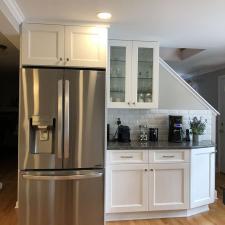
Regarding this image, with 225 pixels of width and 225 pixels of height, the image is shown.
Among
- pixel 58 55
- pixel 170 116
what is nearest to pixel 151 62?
pixel 170 116

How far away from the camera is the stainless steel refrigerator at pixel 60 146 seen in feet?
9.21

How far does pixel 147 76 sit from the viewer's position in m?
3.68

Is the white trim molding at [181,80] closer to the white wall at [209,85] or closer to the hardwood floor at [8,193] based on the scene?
the white wall at [209,85]

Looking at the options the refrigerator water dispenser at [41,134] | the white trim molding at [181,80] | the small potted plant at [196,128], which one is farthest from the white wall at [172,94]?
the refrigerator water dispenser at [41,134]

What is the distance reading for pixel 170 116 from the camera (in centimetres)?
389

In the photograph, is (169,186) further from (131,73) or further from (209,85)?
(209,85)

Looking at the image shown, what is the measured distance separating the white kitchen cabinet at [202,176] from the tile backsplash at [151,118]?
25.3 inches

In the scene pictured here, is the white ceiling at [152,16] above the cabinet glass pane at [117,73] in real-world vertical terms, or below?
above

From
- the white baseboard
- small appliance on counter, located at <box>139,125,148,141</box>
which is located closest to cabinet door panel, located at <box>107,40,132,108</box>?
small appliance on counter, located at <box>139,125,148,141</box>

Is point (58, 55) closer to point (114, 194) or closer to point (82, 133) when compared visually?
point (82, 133)

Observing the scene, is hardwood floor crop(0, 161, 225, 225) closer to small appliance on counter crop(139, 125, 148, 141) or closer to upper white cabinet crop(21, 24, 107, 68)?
small appliance on counter crop(139, 125, 148, 141)

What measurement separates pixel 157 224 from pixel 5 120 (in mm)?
6504

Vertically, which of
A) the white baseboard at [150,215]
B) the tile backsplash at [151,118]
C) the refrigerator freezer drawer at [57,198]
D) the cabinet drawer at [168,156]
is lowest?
the white baseboard at [150,215]

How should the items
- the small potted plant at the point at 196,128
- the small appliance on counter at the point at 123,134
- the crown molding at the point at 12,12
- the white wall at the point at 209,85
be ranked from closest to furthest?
the crown molding at the point at 12,12
the small appliance on counter at the point at 123,134
the small potted plant at the point at 196,128
the white wall at the point at 209,85
